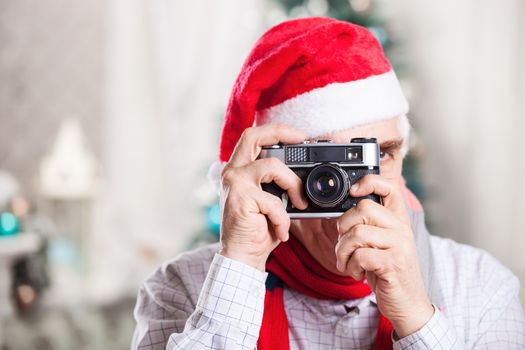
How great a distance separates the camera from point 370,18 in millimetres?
3264

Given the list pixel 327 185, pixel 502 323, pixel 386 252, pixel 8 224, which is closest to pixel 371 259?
pixel 386 252

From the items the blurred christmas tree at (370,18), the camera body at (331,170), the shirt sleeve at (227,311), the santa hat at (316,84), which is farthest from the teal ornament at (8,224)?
the camera body at (331,170)

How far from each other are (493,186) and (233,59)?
1656 mm

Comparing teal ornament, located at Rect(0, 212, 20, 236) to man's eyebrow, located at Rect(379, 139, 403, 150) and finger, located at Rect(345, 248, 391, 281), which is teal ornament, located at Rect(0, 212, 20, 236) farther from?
finger, located at Rect(345, 248, 391, 281)

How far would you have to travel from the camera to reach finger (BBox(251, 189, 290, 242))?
3.85ft

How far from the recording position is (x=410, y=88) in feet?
11.7

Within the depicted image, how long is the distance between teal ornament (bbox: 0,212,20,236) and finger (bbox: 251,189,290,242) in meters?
2.70

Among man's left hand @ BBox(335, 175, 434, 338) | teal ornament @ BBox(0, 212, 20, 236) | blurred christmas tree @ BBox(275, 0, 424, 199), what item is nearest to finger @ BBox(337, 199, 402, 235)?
man's left hand @ BBox(335, 175, 434, 338)

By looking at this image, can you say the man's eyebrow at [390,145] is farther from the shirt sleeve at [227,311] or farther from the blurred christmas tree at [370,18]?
the blurred christmas tree at [370,18]

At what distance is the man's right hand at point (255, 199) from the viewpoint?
3.82 ft

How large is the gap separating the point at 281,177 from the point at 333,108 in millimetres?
257

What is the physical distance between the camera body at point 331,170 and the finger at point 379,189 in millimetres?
11

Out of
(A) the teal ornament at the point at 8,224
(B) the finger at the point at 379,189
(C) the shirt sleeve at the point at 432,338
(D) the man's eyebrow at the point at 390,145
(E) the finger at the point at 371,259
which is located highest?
(D) the man's eyebrow at the point at 390,145

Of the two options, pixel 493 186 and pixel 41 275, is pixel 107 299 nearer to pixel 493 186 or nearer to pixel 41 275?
pixel 41 275
